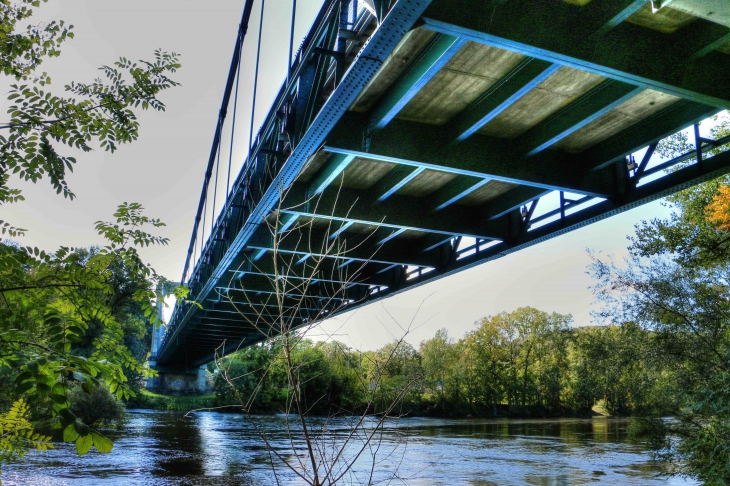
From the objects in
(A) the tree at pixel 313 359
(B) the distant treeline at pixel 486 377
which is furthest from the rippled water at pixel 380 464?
(B) the distant treeline at pixel 486 377

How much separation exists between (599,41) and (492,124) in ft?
10.8

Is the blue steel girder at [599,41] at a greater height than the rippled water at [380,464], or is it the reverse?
the blue steel girder at [599,41]

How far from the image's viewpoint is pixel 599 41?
6703mm

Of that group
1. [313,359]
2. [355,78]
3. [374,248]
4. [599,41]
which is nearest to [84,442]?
[313,359]

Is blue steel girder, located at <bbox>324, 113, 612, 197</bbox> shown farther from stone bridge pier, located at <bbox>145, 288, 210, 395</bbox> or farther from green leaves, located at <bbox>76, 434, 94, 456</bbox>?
stone bridge pier, located at <bbox>145, 288, 210, 395</bbox>

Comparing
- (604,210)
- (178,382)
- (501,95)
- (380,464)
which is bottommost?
(178,382)

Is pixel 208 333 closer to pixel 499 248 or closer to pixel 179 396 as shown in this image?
pixel 499 248

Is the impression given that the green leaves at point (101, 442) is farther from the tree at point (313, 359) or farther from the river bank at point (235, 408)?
the river bank at point (235, 408)

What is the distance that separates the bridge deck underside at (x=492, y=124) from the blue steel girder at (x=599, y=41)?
2 cm

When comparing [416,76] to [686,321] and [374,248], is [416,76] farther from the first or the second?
[686,321]

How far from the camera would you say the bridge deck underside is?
21.2 ft

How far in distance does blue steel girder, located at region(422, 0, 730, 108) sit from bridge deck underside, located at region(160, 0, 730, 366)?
0.05 feet

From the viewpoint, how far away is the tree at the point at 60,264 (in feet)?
7.64

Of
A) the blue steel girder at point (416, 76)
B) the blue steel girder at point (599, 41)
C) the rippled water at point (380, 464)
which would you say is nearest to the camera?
the blue steel girder at point (599, 41)
